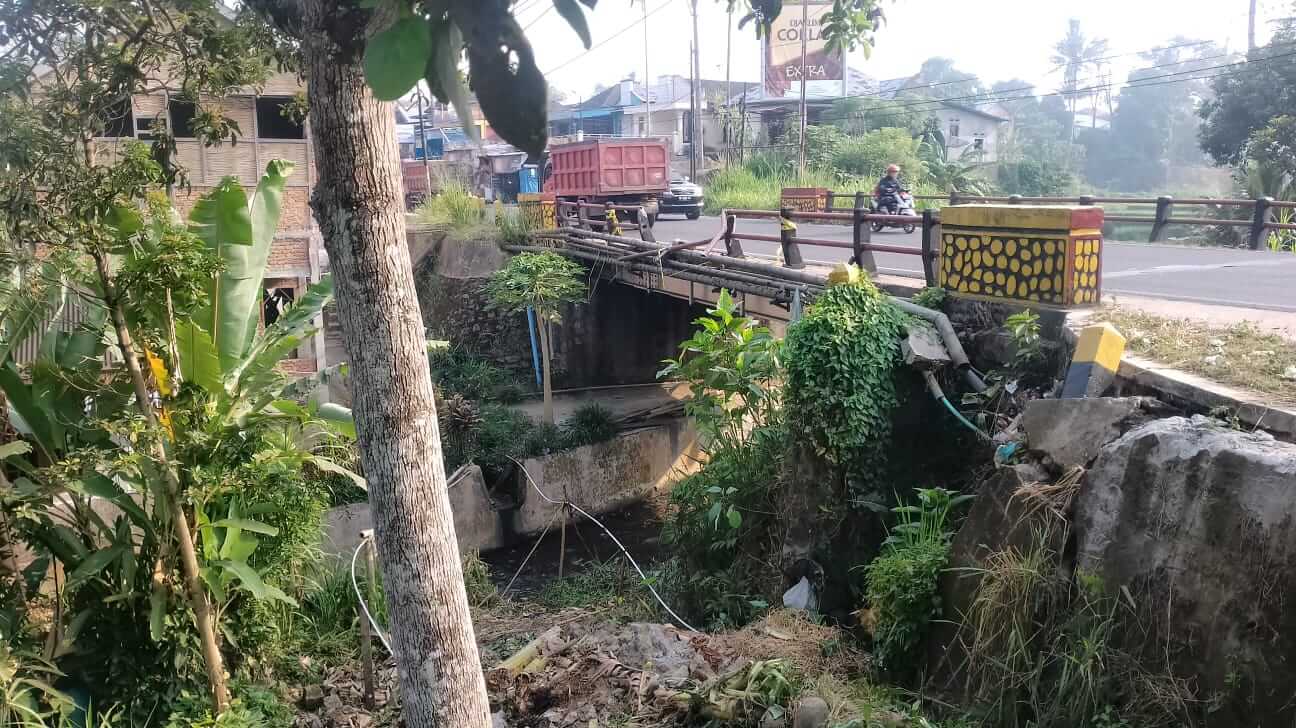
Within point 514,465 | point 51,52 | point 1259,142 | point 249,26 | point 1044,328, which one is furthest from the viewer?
point 1259,142

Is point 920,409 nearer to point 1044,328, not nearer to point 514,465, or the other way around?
point 1044,328

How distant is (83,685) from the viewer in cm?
573

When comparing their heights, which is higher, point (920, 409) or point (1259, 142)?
point (1259, 142)

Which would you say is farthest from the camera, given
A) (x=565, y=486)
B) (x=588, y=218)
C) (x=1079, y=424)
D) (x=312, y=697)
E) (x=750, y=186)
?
(x=750, y=186)

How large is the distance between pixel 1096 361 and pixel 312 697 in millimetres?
5435

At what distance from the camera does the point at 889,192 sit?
679 inches

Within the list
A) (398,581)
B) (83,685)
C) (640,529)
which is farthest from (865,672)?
(640,529)

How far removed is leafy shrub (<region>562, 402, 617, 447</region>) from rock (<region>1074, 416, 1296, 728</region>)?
1134cm

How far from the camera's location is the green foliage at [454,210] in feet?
68.1

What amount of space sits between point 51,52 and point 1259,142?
21.2 metres

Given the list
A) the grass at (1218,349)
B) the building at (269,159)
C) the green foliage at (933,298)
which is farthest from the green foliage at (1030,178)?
the grass at (1218,349)

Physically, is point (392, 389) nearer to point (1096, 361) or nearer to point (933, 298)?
point (1096, 361)

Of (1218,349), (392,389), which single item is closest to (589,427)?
(1218,349)

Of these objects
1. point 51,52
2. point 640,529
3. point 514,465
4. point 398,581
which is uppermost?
point 51,52
